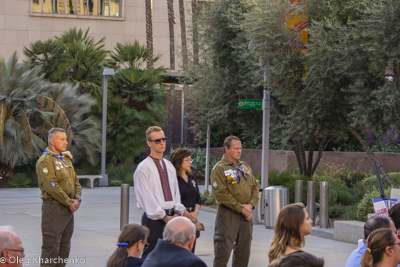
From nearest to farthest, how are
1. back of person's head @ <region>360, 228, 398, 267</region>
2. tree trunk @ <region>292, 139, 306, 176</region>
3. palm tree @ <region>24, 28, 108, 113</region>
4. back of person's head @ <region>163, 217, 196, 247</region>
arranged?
back of person's head @ <region>163, 217, 196, 247</region> → back of person's head @ <region>360, 228, 398, 267</region> → tree trunk @ <region>292, 139, 306, 176</region> → palm tree @ <region>24, 28, 108, 113</region>

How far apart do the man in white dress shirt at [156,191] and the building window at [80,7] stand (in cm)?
3329

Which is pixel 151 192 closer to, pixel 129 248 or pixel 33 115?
pixel 129 248

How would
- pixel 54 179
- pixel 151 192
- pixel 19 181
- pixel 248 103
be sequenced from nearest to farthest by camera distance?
pixel 151 192 < pixel 54 179 < pixel 248 103 < pixel 19 181

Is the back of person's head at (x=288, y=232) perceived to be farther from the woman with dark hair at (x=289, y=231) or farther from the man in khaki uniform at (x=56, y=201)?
the man in khaki uniform at (x=56, y=201)

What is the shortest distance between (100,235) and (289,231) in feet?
21.5

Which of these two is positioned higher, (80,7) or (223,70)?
(80,7)

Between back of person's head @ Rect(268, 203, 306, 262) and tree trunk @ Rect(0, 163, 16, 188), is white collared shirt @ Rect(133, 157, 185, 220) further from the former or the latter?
tree trunk @ Rect(0, 163, 16, 188)

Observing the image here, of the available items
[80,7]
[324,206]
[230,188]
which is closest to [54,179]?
[230,188]

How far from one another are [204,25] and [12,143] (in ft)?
29.3

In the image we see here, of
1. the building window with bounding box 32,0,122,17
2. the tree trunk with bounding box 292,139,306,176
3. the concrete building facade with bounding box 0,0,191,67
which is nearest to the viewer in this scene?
the tree trunk with bounding box 292,139,306,176

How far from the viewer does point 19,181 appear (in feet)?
65.8

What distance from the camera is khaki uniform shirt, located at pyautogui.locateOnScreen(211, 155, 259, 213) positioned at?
20.8ft

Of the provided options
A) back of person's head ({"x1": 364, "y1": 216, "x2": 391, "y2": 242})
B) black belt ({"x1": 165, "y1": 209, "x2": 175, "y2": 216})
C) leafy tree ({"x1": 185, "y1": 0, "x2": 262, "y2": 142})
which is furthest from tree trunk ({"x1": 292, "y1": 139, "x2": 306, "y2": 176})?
back of person's head ({"x1": 364, "y1": 216, "x2": 391, "y2": 242})

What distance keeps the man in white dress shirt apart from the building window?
109 ft
